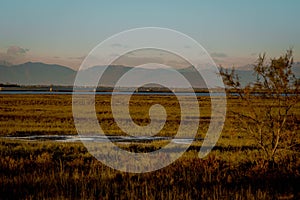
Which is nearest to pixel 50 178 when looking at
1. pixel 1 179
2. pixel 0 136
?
pixel 1 179

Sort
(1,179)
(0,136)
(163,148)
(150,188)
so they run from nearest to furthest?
(150,188)
(1,179)
(163,148)
(0,136)

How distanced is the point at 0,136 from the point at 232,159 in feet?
42.5

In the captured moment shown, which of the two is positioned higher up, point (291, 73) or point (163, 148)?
point (291, 73)

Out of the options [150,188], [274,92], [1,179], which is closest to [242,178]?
[150,188]

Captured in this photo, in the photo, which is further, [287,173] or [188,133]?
[188,133]

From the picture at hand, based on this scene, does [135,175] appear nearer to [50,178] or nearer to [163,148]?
[50,178]

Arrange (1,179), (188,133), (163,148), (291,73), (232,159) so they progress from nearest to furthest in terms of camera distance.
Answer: (1,179)
(291,73)
(232,159)
(163,148)
(188,133)

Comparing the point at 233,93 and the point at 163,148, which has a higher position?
the point at 233,93

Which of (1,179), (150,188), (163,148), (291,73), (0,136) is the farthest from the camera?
(0,136)

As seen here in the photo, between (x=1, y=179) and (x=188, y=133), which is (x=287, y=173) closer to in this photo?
(x=1, y=179)

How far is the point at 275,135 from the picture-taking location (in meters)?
12.8

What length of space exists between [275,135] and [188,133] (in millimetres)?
12158

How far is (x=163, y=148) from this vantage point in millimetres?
17594

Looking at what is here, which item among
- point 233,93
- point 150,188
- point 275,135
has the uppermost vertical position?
point 233,93
